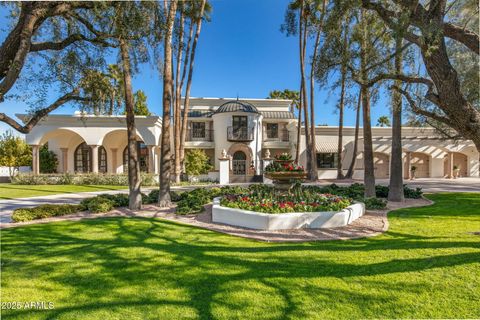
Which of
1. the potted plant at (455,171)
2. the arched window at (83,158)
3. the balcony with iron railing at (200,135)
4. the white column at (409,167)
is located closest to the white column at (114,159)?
the arched window at (83,158)

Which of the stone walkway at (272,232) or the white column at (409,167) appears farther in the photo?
the white column at (409,167)

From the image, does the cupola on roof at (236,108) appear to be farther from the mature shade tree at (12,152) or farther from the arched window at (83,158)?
the mature shade tree at (12,152)

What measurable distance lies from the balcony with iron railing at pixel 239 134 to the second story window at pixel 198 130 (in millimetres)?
4047

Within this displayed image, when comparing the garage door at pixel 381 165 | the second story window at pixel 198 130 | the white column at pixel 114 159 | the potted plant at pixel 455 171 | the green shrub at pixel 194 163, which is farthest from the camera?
the garage door at pixel 381 165

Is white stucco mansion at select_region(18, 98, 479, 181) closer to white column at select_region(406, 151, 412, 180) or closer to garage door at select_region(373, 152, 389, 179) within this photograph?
garage door at select_region(373, 152, 389, 179)

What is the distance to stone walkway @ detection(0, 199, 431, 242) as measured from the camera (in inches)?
278

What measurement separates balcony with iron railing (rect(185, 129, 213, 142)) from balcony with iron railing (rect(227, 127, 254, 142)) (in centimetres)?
326

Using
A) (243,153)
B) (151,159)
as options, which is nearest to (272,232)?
(151,159)

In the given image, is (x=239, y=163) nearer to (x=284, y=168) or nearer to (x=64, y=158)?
(x=284, y=168)

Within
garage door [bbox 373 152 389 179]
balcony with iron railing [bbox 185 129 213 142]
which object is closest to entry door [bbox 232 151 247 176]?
balcony with iron railing [bbox 185 129 213 142]

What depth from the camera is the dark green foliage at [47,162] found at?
2608 cm

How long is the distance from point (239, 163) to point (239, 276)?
906 inches

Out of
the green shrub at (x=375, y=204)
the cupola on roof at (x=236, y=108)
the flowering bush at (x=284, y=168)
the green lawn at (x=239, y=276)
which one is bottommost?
the green lawn at (x=239, y=276)

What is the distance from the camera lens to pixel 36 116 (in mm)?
6223
